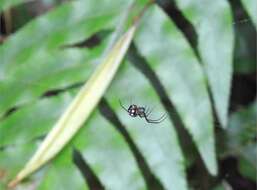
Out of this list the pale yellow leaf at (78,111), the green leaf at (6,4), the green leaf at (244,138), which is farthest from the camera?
the green leaf at (244,138)

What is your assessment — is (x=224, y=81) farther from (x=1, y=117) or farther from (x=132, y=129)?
(x=1, y=117)

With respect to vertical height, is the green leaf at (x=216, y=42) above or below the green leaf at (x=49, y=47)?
below

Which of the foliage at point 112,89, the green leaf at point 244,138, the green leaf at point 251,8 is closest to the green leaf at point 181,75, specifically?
the foliage at point 112,89

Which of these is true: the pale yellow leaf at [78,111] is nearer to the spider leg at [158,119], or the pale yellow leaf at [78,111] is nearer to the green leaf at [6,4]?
the spider leg at [158,119]

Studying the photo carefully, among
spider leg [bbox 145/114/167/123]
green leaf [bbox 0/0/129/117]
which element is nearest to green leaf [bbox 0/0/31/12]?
green leaf [bbox 0/0/129/117]

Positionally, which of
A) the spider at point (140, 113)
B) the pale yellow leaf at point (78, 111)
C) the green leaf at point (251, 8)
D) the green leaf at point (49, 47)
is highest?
the green leaf at point (49, 47)

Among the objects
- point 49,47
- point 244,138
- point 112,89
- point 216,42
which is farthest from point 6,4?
point 244,138
